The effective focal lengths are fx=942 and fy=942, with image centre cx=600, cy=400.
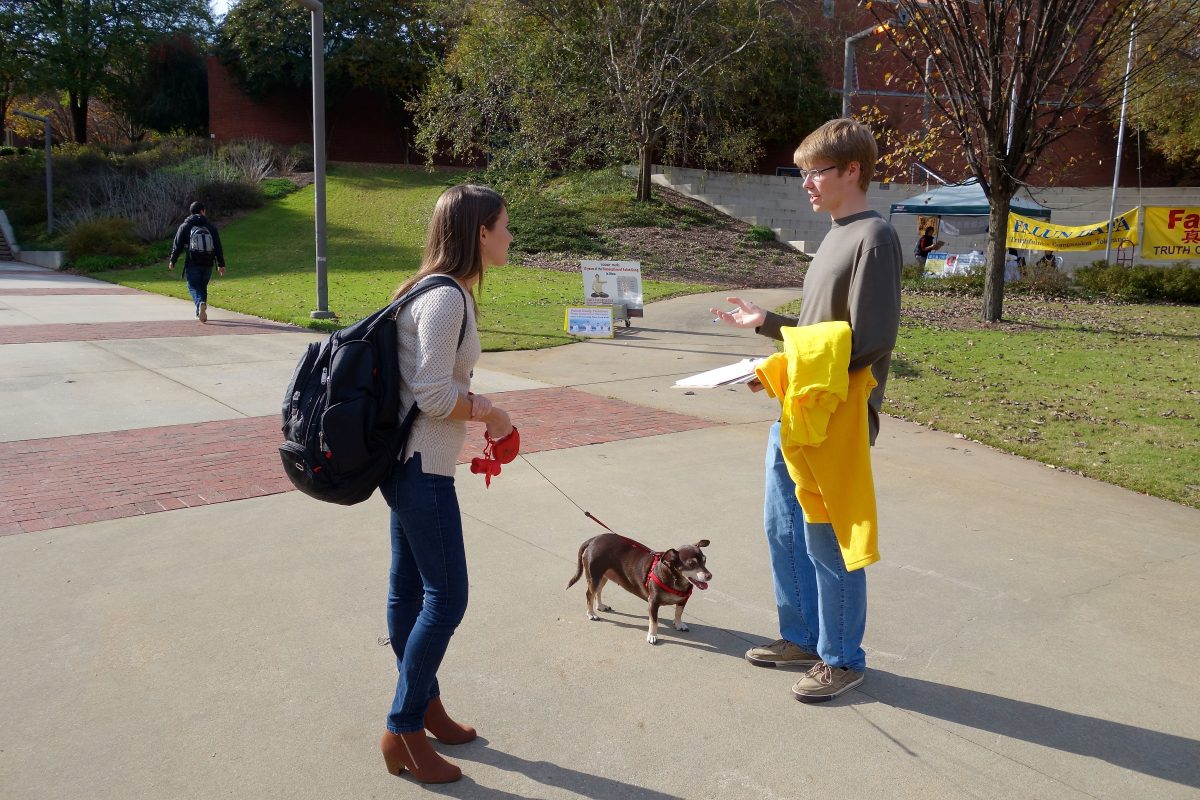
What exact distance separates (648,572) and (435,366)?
1.66 meters

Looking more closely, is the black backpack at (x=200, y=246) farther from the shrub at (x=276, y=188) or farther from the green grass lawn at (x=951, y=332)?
the shrub at (x=276, y=188)

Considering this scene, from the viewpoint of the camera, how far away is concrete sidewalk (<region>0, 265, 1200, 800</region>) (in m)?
3.05

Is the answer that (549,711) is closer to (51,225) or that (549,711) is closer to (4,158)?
(51,225)

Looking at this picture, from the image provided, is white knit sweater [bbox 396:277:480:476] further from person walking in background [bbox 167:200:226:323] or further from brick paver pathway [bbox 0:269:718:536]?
person walking in background [bbox 167:200:226:323]

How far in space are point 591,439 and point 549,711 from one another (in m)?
4.07

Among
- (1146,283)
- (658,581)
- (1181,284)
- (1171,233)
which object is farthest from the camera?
(1171,233)

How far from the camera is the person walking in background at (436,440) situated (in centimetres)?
275

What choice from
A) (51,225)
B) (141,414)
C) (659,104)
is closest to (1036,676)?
(141,414)

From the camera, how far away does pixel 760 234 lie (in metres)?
26.5

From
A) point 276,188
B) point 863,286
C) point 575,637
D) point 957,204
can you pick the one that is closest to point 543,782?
point 575,637

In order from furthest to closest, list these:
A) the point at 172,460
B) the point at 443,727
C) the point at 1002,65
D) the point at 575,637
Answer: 1. the point at 1002,65
2. the point at 172,460
3. the point at 575,637
4. the point at 443,727

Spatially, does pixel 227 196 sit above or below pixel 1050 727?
above

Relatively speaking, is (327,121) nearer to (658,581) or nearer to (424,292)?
(658,581)

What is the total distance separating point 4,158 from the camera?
117 feet
